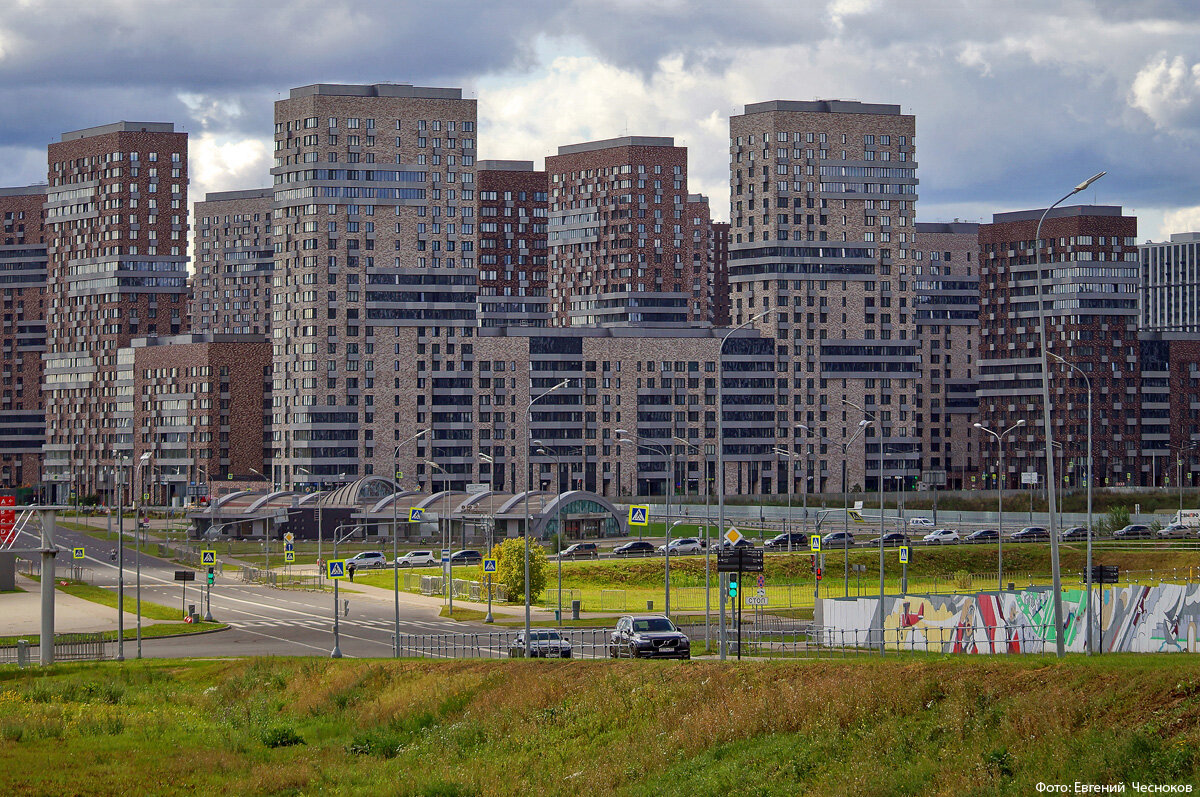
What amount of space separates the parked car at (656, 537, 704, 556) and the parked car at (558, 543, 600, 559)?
5586 millimetres

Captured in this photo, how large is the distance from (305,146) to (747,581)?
120493mm

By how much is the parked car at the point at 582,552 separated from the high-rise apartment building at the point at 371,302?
68.7 metres

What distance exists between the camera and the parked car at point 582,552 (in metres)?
124

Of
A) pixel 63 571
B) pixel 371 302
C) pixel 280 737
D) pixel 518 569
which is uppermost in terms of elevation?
pixel 371 302

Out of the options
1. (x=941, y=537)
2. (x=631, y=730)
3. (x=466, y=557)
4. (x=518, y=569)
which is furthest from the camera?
(x=941, y=537)

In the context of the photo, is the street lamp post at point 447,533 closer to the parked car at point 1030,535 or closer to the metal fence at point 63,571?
the metal fence at point 63,571

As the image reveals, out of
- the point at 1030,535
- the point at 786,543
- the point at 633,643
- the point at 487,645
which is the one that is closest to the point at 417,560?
the point at 786,543

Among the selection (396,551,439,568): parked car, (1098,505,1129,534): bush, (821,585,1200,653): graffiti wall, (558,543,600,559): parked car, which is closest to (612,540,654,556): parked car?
(558,543,600,559): parked car

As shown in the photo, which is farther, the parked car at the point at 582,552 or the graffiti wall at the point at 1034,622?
the parked car at the point at 582,552

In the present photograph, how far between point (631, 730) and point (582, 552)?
87464 mm

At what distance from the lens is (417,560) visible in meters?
125

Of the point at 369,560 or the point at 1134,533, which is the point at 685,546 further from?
the point at 1134,533

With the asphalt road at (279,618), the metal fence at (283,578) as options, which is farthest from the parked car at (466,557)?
the asphalt road at (279,618)

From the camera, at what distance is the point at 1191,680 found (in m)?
29.7
